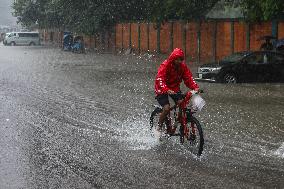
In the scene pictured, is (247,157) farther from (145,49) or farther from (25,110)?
(145,49)

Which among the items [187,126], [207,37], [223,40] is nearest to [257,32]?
[223,40]

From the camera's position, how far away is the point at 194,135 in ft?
29.1

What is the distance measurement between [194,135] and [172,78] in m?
1.08

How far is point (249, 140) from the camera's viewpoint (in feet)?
32.3

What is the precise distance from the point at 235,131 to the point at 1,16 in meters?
198

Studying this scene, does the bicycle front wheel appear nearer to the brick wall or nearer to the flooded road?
the flooded road

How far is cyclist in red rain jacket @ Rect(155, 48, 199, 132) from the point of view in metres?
8.95

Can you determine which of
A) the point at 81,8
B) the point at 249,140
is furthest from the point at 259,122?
the point at 81,8

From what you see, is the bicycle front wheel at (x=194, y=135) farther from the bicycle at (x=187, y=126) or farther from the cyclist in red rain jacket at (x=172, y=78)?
the cyclist in red rain jacket at (x=172, y=78)

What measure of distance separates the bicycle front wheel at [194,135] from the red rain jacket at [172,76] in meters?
0.58

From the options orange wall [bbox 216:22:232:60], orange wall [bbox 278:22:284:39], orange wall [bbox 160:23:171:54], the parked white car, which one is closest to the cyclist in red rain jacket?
orange wall [bbox 278:22:284:39]

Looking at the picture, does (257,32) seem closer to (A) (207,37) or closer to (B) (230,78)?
(A) (207,37)

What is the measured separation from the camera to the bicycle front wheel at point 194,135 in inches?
338

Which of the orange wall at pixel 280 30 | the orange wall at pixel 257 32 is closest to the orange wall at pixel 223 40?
the orange wall at pixel 257 32
